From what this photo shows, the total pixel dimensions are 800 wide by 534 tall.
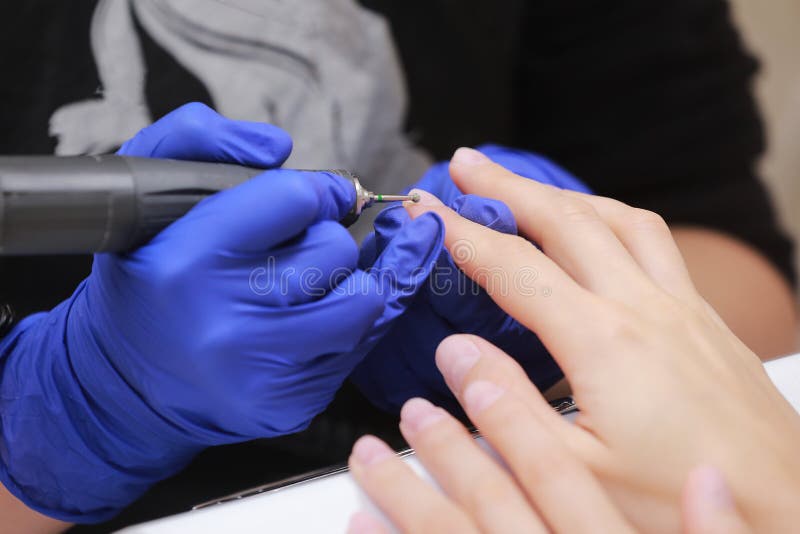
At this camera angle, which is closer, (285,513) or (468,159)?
(285,513)

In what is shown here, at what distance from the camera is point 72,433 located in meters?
0.54

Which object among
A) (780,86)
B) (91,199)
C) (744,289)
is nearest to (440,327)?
(91,199)

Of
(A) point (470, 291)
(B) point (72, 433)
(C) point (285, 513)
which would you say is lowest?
(B) point (72, 433)

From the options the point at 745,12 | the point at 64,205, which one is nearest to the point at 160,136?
the point at 64,205

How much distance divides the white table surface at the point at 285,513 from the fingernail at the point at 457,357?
0.23ft

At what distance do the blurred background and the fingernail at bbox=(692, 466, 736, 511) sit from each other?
1454mm

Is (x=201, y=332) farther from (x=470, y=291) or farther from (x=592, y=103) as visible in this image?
(x=592, y=103)

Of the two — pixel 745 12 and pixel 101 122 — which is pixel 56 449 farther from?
pixel 745 12

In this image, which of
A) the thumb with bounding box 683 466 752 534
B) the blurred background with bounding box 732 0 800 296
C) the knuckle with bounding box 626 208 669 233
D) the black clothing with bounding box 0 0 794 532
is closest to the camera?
the thumb with bounding box 683 466 752 534

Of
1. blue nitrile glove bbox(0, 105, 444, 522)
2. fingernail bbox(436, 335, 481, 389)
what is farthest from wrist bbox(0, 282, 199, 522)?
fingernail bbox(436, 335, 481, 389)

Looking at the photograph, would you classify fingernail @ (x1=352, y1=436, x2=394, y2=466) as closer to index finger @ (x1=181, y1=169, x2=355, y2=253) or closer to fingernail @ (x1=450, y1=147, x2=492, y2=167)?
index finger @ (x1=181, y1=169, x2=355, y2=253)

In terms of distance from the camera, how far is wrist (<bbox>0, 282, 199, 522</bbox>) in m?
0.53

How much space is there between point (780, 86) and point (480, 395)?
1628 millimetres

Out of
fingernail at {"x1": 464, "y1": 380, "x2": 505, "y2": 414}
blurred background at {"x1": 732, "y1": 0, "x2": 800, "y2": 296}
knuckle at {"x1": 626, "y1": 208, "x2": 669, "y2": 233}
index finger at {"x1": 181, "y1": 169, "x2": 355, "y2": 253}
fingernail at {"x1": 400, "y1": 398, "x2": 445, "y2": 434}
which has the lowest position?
fingernail at {"x1": 400, "y1": 398, "x2": 445, "y2": 434}
